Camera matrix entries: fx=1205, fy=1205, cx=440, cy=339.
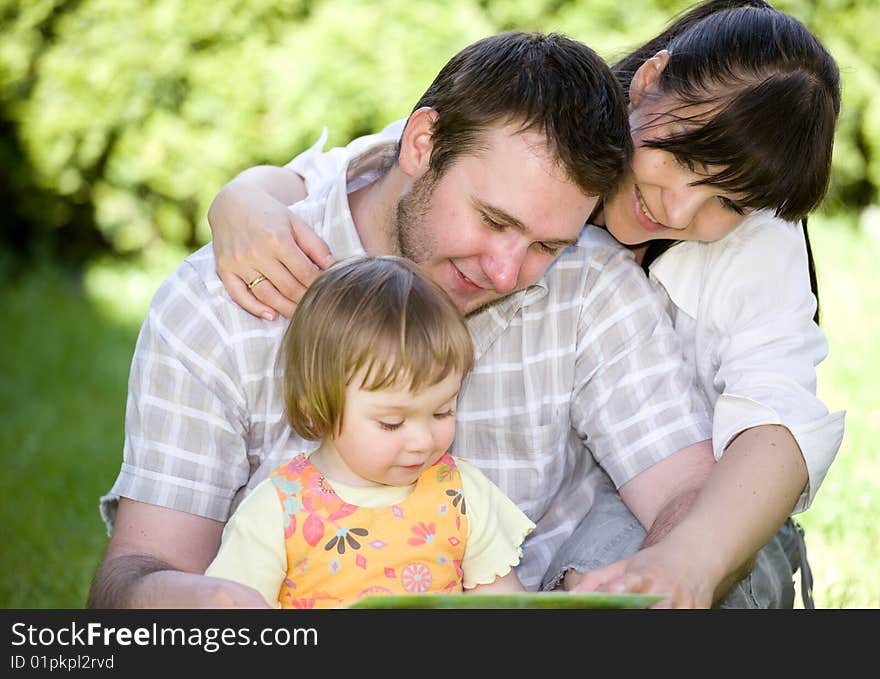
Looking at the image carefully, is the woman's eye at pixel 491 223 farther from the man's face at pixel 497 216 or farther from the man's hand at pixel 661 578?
the man's hand at pixel 661 578

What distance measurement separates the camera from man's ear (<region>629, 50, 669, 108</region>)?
2.84 meters

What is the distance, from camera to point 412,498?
7.82 ft

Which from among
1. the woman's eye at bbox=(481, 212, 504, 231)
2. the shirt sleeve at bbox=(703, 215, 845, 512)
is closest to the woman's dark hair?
the shirt sleeve at bbox=(703, 215, 845, 512)

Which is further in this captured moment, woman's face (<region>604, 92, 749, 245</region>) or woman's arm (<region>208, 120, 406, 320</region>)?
woman's face (<region>604, 92, 749, 245</region>)

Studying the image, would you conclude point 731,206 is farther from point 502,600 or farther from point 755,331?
point 502,600

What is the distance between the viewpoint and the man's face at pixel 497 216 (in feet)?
8.33

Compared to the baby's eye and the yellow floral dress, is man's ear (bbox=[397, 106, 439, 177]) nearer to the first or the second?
the baby's eye

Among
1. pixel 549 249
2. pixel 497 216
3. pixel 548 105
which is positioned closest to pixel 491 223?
pixel 497 216

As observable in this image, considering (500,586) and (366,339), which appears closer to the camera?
(366,339)

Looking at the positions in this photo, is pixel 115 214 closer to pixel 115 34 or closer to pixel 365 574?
pixel 115 34

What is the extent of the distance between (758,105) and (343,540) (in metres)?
1.32

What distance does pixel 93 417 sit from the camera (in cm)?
577

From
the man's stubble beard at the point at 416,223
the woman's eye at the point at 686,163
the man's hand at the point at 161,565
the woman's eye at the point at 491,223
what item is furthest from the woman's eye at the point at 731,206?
the man's hand at the point at 161,565
